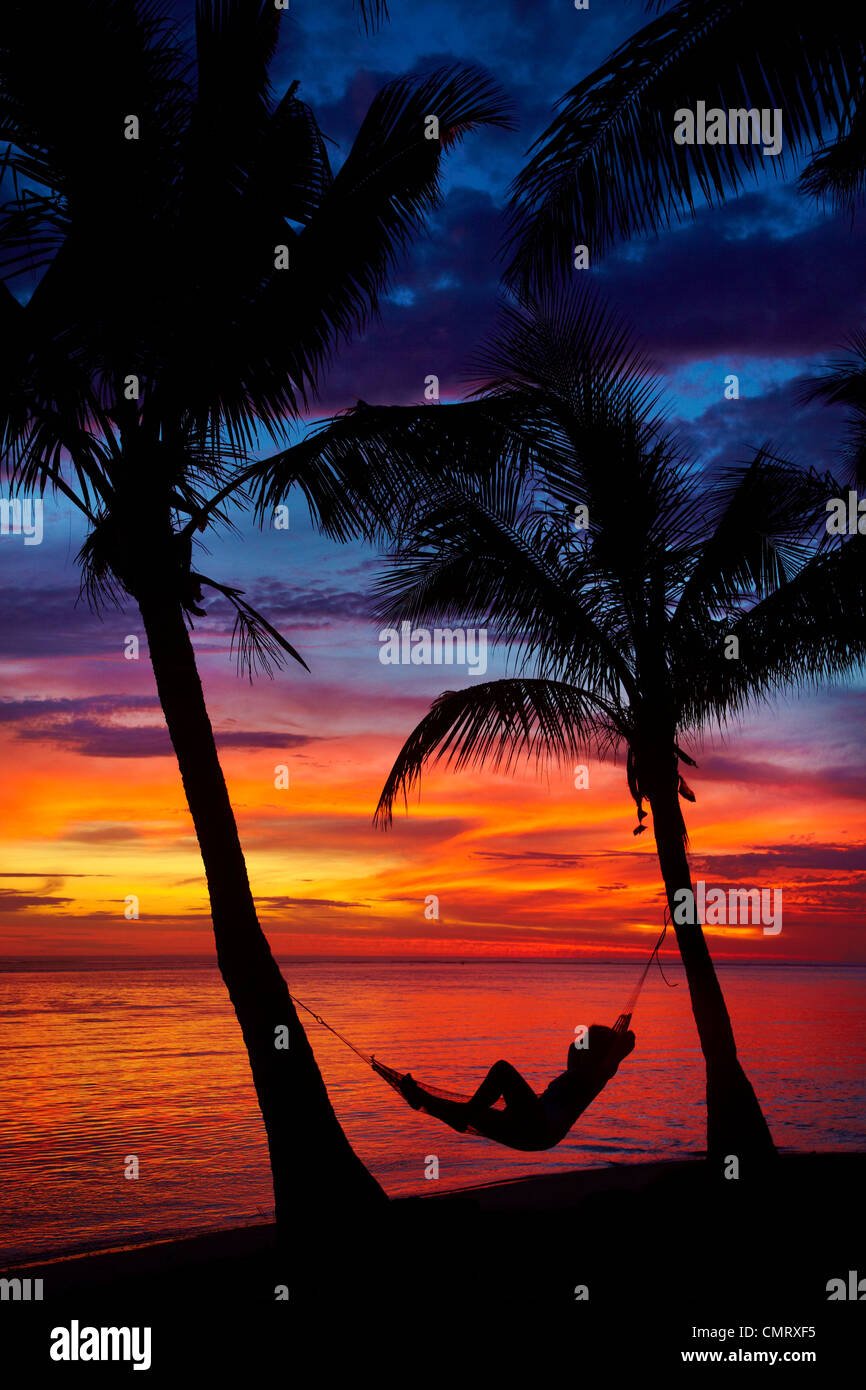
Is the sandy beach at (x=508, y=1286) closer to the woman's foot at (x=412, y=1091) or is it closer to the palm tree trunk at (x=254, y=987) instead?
the palm tree trunk at (x=254, y=987)

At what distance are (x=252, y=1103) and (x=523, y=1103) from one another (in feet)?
29.6

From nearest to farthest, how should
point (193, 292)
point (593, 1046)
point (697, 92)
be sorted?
point (697, 92)
point (193, 292)
point (593, 1046)

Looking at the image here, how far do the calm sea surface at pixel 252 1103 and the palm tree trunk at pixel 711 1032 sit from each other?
381 centimetres

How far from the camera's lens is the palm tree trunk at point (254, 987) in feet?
16.3

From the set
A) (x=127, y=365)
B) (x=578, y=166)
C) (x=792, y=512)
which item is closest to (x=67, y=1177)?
(x=127, y=365)

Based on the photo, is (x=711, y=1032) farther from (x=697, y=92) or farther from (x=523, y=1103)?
(x=697, y=92)

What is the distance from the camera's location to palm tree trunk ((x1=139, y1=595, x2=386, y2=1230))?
16.3ft

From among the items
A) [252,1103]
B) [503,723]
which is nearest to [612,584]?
[503,723]

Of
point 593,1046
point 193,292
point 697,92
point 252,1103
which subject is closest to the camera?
point 697,92

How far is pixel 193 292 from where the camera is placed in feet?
18.5

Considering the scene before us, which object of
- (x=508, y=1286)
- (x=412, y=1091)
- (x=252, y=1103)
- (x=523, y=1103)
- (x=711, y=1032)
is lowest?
(x=252, y=1103)

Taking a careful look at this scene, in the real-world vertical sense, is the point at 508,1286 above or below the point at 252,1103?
above

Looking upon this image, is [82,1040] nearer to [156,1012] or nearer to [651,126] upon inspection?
[156,1012]

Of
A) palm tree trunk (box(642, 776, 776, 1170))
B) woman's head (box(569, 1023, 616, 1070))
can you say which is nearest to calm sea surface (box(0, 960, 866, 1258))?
woman's head (box(569, 1023, 616, 1070))
